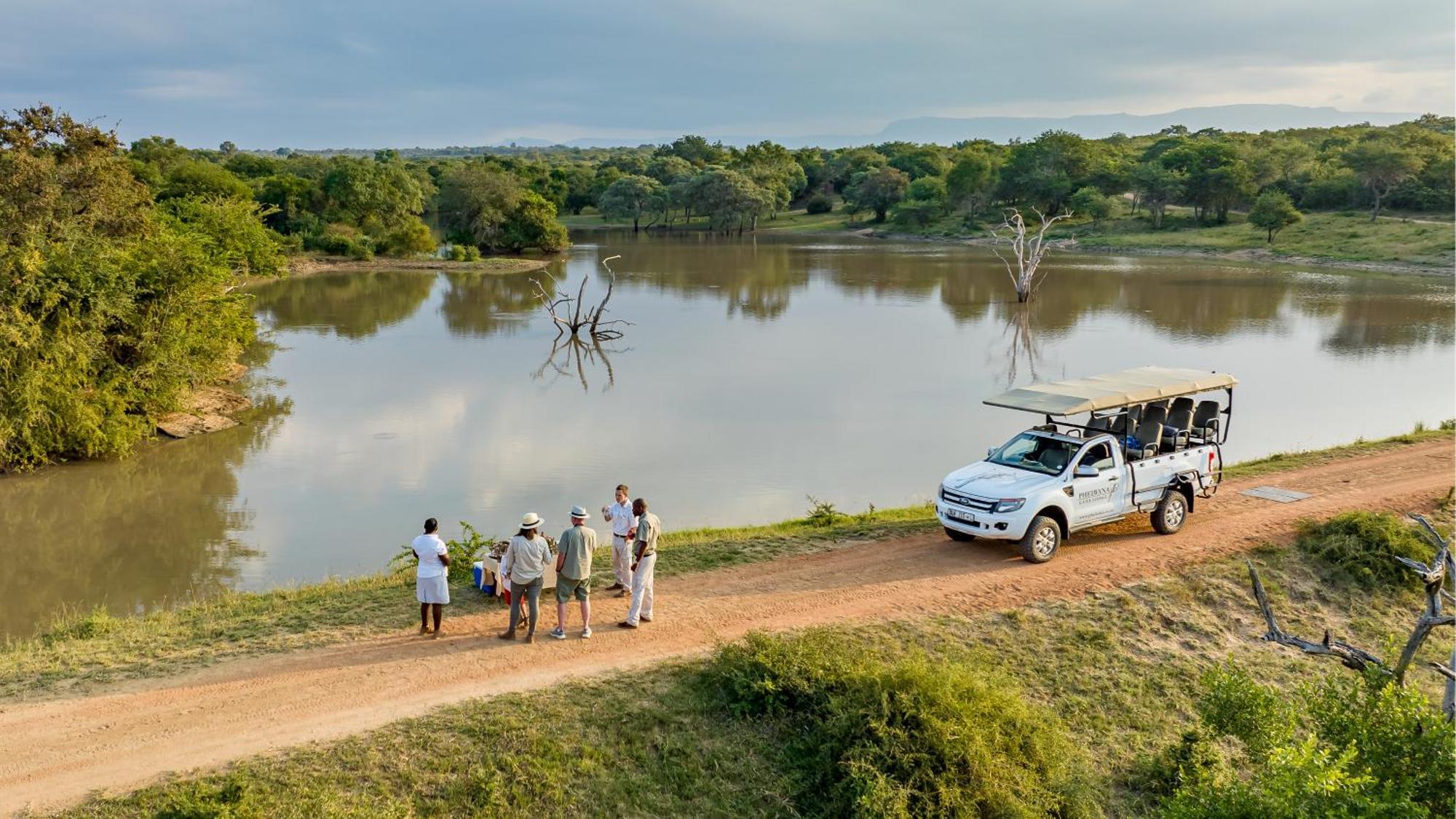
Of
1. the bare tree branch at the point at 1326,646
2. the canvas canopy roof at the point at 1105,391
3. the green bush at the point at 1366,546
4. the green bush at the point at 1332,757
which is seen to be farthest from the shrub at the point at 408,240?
the bare tree branch at the point at 1326,646

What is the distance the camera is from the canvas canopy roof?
1477 cm

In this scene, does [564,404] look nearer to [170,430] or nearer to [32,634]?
[170,430]

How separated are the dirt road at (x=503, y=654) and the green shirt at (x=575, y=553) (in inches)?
29.3

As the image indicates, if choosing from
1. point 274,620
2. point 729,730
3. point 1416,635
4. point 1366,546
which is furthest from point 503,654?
point 1366,546

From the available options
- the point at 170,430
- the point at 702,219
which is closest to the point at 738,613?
the point at 170,430

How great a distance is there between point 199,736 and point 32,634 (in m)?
6.19

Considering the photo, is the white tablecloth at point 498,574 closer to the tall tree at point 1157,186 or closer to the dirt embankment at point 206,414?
the dirt embankment at point 206,414

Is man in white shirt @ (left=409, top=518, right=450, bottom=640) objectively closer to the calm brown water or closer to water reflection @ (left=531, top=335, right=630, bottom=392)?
the calm brown water

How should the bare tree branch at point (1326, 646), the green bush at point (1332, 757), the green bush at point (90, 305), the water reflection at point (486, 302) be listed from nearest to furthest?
the green bush at point (1332, 757) → the bare tree branch at point (1326, 646) → the green bush at point (90, 305) → the water reflection at point (486, 302)

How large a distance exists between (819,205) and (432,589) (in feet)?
356

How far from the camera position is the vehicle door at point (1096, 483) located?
1405 centimetres

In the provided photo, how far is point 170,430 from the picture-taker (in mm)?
24609

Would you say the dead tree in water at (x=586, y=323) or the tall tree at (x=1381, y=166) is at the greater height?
the tall tree at (x=1381, y=166)

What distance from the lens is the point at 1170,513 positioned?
15227 mm
